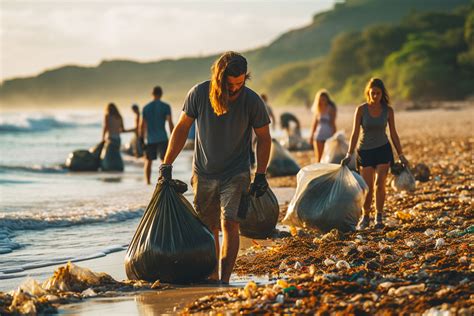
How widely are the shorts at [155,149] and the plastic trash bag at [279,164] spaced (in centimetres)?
225

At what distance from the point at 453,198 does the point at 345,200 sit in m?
2.29

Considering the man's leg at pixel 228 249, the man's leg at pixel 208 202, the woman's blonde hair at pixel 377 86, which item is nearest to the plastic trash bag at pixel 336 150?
the woman's blonde hair at pixel 377 86

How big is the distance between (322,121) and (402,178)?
16.4 feet

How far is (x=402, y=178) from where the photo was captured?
917 cm

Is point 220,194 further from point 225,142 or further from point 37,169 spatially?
point 37,169

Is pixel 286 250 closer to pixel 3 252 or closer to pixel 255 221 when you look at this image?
pixel 255 221

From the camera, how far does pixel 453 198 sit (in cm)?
1020

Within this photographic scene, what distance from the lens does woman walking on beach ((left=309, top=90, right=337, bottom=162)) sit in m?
14.1

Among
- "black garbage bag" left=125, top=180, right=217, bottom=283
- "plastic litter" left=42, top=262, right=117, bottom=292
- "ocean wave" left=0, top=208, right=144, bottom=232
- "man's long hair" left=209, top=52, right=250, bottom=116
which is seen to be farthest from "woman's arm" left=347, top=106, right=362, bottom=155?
"plastic litter" left=42, top=262, right=117, bottom=292

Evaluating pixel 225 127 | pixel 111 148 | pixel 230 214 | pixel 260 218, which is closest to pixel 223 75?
pixel 225 127

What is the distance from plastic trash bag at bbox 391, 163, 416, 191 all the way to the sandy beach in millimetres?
280

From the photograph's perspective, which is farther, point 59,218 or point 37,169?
point 37,169

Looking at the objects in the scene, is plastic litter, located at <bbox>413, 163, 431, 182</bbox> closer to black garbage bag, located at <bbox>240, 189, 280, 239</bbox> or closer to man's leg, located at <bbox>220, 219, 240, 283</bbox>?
black garbage bag, located at <bbox>240, 189, 280, 239</bbox>

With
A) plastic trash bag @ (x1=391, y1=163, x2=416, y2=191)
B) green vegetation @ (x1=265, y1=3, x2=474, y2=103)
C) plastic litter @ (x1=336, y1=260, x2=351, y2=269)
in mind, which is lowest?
plastic litter @ (x1=336, y1=260, x2=351, y2=269)
